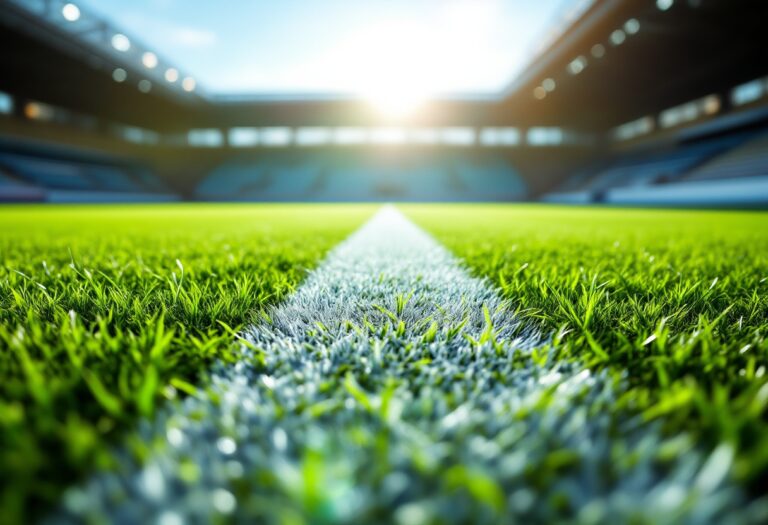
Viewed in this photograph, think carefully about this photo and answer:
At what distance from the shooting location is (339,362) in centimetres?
73

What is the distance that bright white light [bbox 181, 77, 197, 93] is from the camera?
2174 cm

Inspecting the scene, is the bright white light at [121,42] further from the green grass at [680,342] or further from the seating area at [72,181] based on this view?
the green grass at [680,342]

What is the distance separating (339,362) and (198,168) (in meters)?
33.9

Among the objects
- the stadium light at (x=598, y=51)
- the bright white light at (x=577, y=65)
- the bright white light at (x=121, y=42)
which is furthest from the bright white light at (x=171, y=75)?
the stadium light at (x=598, y=51)

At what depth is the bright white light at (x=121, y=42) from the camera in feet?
51.5

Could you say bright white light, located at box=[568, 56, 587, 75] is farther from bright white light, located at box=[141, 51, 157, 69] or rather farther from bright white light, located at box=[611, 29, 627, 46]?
bright white light, located at box=[141, 51, 157, 69]

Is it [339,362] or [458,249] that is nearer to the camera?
[339,362]

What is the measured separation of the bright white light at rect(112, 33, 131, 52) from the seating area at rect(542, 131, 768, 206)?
2249cm

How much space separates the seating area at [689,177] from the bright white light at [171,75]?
73.6 feet

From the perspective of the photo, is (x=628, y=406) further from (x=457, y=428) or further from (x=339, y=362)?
(x=339, y=362)

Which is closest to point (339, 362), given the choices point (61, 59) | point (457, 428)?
point (457, 428)

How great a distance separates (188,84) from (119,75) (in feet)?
12.6

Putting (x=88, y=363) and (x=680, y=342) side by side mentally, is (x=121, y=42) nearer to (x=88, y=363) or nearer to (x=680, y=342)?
(x=88, y=363)

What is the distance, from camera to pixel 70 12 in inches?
539
